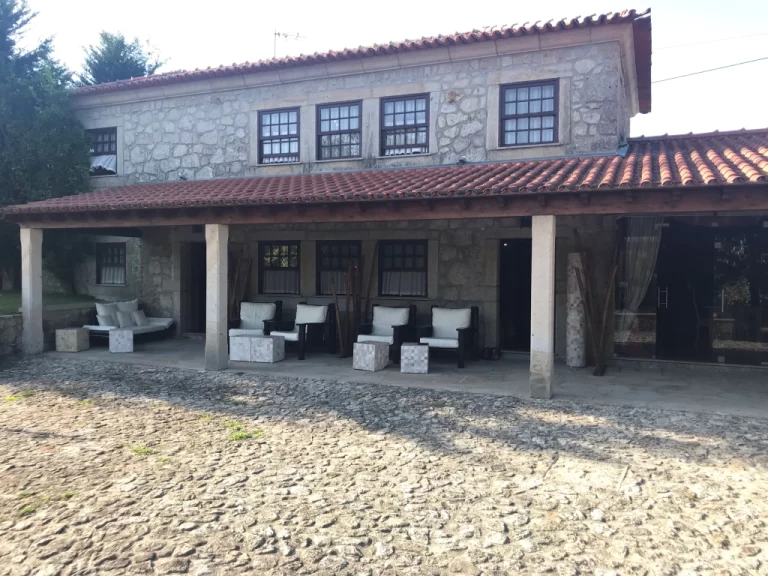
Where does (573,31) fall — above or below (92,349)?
above

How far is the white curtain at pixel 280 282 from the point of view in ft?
40.5

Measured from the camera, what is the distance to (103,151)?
1384 cm

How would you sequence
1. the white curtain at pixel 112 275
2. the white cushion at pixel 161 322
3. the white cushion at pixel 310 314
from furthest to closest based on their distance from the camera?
1. the white curtain at pixel 112 275
2. the white cushion at pixel 161 322
3. the white cushion at pixel 310 314

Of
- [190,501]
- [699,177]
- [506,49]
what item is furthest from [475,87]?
[190,501]

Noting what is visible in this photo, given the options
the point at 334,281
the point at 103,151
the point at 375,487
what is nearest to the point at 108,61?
the point at 103,151

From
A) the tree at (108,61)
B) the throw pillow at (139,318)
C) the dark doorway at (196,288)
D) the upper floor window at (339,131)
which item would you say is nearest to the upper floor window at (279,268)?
the dark doorway at (196,288)

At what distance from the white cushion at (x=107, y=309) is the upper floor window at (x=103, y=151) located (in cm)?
335

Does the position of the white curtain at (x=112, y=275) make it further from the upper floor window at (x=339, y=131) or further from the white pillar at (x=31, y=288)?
the upper floor window at (x=339, y=131)

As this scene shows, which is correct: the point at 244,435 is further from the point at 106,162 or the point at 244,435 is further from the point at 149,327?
the point at 106,162

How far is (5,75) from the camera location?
13508 mm

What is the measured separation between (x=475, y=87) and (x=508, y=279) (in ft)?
11.6

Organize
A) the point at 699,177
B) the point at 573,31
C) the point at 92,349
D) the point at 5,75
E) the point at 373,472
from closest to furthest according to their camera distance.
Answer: the point at 373,472, the point at 699,177, the point at 573,31, the point at 92,349, the point at 5,75

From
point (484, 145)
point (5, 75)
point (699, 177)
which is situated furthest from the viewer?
point (5, 75)

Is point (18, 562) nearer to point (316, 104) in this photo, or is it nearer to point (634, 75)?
point (316, 104)
